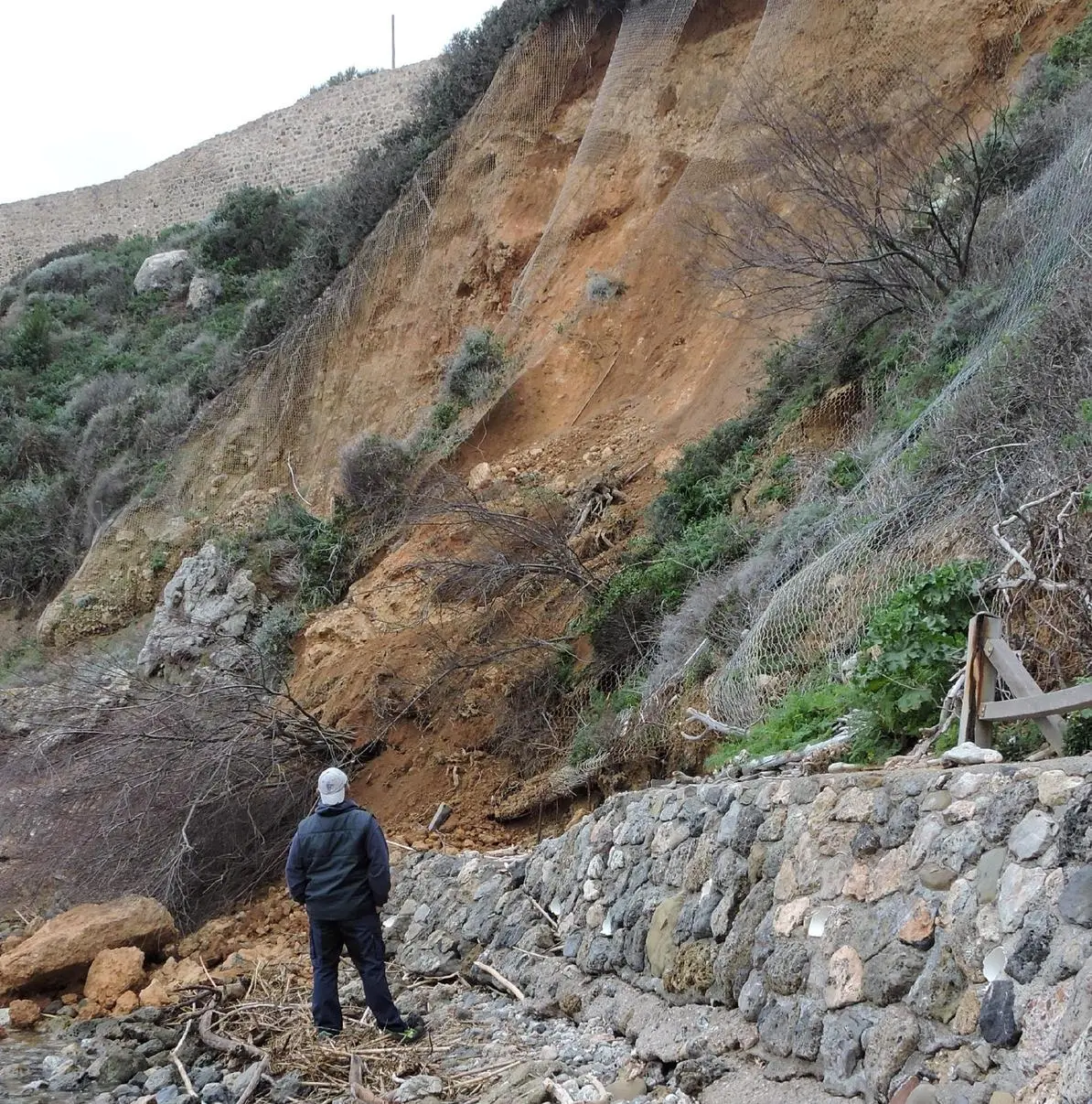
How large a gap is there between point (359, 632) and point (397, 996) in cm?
648

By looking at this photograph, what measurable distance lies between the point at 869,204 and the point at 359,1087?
33.6ft

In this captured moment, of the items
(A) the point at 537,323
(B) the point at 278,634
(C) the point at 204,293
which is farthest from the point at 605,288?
(C) the point at 204,293

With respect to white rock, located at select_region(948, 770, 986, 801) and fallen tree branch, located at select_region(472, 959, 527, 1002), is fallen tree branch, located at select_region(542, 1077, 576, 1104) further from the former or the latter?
white rock, located at select_region(948, 770, 986, 801)

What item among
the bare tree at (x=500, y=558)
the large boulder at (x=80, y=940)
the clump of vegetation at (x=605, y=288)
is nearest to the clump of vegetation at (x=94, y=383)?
the clump of vegetation at (x=605, y=288)

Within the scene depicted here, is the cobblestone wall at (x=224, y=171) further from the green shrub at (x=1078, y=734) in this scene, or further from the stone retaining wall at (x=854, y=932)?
the green shrub at (x=1078, y=734)

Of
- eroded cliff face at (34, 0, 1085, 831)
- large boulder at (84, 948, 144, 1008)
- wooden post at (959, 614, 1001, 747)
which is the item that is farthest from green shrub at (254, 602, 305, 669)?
wooden post at (959, 614, 1001, 747)

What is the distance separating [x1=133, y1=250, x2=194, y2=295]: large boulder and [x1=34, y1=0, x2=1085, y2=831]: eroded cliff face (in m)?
10.6

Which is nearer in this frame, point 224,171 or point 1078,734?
point 1078,734

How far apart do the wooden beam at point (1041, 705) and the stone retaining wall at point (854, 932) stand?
350 millimetres

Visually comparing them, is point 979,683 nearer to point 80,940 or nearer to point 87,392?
point 80,940

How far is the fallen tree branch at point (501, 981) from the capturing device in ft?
17.7

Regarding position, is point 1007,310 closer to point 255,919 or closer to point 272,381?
point 255,919

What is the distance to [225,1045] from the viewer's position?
550 cm

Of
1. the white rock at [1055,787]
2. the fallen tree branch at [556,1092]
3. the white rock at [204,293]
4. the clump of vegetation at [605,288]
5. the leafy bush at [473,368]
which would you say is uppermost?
the white rock at [204,293]
